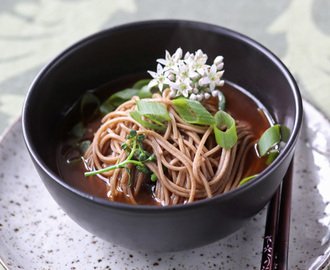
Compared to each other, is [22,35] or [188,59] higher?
[22,35]

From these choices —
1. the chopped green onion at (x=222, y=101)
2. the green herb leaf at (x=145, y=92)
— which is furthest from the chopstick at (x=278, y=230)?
the green herb leaf at (x=145, y=92)

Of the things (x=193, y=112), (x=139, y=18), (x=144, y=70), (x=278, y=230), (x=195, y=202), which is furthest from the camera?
(x=139, y=18)

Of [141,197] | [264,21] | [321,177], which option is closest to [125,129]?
[141,197]

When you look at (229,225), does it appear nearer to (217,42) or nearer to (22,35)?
(217,42)

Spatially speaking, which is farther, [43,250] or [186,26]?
[186,26]


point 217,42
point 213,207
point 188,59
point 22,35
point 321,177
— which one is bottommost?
point 213,207

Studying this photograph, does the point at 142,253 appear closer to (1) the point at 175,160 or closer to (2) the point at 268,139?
(1) the point at 175,160

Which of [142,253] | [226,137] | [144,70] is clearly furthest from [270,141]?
[144,70]

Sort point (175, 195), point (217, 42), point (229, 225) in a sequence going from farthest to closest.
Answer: point (217, 42), point (175, 195), point (229, 225)
